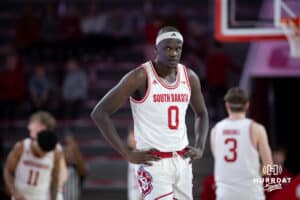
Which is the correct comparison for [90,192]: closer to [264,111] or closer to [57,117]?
[57,117]

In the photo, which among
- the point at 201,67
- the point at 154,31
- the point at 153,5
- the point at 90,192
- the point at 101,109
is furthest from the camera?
the point at 153,5

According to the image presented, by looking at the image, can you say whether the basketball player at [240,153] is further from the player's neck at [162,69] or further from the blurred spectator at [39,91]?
the blurred spectator at [39,91]

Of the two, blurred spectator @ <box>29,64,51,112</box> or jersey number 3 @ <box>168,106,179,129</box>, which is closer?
jersey number 3 @ <box>168,106,179,129</box>

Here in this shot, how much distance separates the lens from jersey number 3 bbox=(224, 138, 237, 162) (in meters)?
6.70

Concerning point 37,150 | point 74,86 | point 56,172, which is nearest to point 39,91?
point 74,86

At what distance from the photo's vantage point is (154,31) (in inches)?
575

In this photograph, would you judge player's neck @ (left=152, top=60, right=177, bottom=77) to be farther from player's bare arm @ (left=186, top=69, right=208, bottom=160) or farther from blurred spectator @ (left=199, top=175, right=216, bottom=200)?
blurred spectator @ (left=199, top=175, right=216, bottom=200)

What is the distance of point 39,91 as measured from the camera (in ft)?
47.4

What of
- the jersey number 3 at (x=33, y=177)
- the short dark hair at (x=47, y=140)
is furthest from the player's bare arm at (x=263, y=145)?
the jersey number 3 at (x=33, y=177)

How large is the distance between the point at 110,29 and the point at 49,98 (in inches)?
92.7

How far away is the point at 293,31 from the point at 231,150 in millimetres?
3323

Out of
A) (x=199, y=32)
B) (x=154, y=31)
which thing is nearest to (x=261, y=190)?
(x=154, y=31)

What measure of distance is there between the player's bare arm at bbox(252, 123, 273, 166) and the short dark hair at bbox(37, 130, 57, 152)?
183cm

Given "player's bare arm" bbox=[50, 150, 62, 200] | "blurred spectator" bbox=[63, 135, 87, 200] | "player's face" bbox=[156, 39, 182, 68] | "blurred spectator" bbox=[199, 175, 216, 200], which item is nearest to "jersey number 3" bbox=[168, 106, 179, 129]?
"player's face" bbox=[156, 39, 182, 68]
